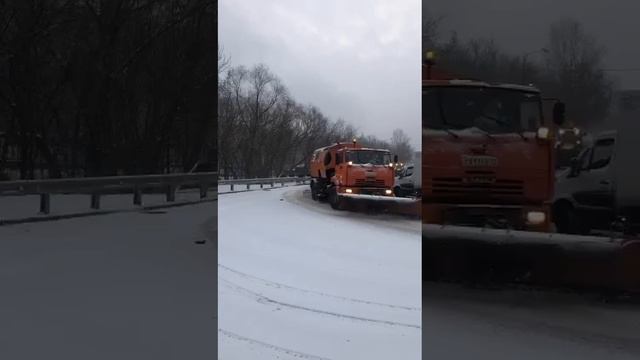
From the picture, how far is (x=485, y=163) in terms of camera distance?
2408 millimetres

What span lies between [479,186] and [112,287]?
1808 mm

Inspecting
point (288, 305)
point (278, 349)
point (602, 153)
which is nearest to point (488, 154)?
point (602, 153)

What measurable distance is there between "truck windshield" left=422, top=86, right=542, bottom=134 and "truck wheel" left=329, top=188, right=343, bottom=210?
0.55 meters

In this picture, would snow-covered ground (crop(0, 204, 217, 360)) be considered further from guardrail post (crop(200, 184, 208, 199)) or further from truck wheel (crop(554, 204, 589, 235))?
truck wheel (crop(554, 204, 589, 235))

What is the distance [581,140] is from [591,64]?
35 cm

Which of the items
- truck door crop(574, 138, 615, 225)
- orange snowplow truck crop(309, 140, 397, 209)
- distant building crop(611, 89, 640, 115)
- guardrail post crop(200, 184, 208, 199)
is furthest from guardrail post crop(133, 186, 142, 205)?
distant building crop(611, 89, 640, 115)

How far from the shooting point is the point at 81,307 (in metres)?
2.37

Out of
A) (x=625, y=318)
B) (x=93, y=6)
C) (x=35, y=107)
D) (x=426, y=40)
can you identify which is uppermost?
(x=93, y=6)

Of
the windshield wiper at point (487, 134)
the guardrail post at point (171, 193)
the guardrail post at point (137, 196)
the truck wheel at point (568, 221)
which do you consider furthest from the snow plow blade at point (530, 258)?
the guardrail post at point (137, 196)

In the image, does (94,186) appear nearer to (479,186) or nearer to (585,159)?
(479,186)

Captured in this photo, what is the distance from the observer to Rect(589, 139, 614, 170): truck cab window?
242 centimetres

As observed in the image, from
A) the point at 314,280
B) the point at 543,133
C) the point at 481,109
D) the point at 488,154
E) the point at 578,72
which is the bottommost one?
the point at 314,280

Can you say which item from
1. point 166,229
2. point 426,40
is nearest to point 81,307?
point 166,229

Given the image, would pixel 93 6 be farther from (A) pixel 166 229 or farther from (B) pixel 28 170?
(A) pixel 166 229
